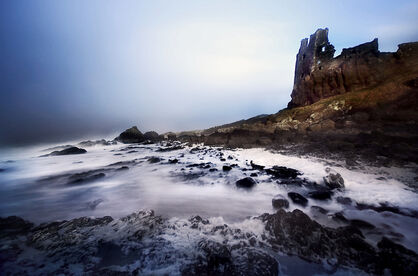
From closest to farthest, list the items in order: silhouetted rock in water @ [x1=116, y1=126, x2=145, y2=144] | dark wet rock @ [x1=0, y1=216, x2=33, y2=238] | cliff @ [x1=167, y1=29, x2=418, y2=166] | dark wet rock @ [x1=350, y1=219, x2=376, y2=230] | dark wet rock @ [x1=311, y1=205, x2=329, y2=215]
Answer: dark wet rock @ [x1=350, y1=219, x2=376, y2=230] → dark wet rock @ [x1=0, y1=216, x2=33, y2=238] → dark wet rock @ [x1=311, y1=205, x2=329, y2=215] → cliff @ [x1=167, y1=29, x2=418, y2=166] → silhouetted rock in water @ [x1=116, y1=126, x2=145, y2=144]

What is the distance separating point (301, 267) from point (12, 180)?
1044 centimetres

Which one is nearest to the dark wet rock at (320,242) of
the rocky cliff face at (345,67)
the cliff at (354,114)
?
the cliff at (354,114)

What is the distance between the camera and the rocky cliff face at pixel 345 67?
16328mm

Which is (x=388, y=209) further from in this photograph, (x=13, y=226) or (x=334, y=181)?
(x=13, y=226)

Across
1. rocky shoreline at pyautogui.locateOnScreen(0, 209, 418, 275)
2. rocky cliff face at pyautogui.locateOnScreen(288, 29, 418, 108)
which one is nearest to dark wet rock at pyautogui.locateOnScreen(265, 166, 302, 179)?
rocky shoreline at pyautogui.locateOnScreen(0, 209, 418, 275)

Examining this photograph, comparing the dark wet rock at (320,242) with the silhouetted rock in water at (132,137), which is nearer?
the dark wet rock at (320,242)

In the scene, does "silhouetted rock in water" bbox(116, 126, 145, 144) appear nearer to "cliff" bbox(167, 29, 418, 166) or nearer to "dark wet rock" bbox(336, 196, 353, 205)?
"cliff" bbox(167, 29, 418, 166)

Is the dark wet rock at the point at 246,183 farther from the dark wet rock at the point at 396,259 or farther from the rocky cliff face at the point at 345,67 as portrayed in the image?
the rocky cliff face at the point at 345,67

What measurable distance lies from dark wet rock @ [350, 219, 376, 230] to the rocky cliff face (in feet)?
58.1

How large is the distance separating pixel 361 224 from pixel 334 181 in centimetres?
198

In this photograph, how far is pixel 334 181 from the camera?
4996 mm

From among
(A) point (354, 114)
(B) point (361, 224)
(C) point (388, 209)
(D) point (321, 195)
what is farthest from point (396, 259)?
(A) point (354, 114)

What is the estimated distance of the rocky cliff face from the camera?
16.3 metres

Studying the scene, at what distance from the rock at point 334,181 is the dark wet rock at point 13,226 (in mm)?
6539
